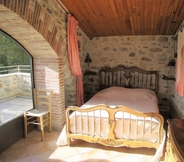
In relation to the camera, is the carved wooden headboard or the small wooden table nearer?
the small wooden table

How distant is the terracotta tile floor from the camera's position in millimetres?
2800

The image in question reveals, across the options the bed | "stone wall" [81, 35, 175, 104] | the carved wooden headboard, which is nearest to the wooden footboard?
the bed

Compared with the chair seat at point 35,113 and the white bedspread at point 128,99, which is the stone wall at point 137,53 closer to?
the white bedspread at point 128,99

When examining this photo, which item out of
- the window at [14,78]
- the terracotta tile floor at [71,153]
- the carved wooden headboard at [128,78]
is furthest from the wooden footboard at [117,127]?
the carved wooden headboard at [128,78]

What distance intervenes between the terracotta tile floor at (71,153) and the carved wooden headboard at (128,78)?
217 cm

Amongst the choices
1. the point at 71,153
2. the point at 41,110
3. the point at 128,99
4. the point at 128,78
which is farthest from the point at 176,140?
the point at 128,78

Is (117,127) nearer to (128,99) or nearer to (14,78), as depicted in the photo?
(128,99)

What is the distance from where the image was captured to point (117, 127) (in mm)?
2889

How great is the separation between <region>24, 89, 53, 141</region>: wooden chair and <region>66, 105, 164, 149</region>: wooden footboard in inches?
29.4

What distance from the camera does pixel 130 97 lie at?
430 centimetres

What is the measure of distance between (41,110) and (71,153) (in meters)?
1.18

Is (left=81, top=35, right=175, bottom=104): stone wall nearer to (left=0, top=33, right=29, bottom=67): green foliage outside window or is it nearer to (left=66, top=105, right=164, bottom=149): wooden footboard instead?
(left=0, top=33, right=29, bottom=67): green foliage outside window

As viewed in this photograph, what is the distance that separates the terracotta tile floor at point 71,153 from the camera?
2.80 meters

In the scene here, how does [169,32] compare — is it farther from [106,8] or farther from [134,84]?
[106,8]
